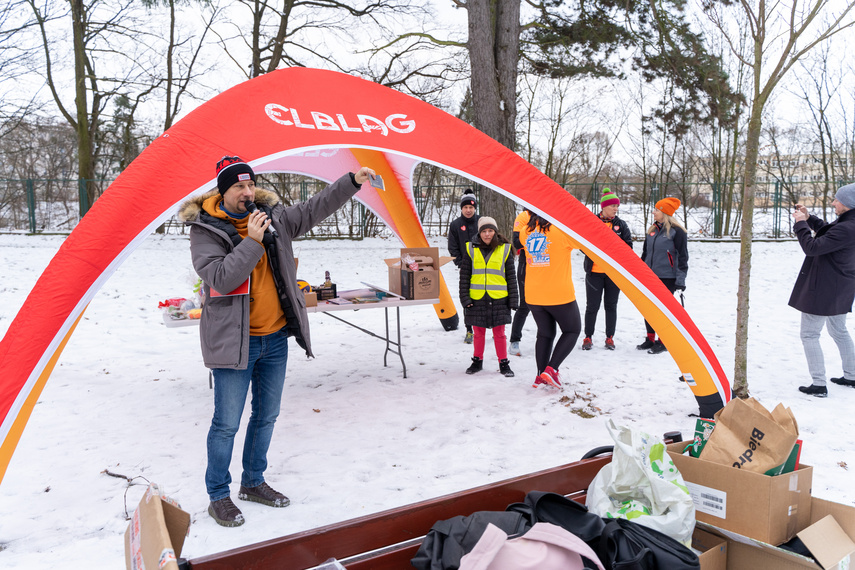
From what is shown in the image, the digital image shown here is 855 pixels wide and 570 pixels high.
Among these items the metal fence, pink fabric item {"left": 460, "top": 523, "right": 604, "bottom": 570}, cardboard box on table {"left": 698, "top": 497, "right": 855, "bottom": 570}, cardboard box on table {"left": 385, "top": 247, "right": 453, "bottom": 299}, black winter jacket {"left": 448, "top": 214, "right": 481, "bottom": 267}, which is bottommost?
cardboard box on table {"left": 698, "top": 497, "right": 855, "bottom": 570}

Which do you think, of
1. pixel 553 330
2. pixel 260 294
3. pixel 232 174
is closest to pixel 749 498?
pixel 260 294

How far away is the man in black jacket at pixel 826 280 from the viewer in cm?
446

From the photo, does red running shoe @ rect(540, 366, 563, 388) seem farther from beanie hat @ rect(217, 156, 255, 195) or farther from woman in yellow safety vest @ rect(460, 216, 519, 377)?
beanie hat @ rect(217, 156, 255, 195)

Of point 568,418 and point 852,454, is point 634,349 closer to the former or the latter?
point 568,418

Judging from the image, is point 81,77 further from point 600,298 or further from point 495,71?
point 600,298

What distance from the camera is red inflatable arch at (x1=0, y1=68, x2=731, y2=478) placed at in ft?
8.55

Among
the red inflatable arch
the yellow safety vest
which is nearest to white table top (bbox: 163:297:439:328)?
the yellow safety vest

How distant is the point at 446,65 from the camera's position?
13.8 meters

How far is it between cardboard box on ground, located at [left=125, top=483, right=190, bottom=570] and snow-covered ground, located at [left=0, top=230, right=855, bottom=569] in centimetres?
106

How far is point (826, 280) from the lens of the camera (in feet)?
14.9

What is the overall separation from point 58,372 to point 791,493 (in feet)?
18.8

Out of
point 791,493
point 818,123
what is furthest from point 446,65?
point 791,493

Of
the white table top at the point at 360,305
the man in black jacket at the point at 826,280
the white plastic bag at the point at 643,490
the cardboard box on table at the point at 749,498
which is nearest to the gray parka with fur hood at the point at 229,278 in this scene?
the white plastic bag at the point at 643,490

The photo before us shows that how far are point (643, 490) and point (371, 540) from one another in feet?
3.39
